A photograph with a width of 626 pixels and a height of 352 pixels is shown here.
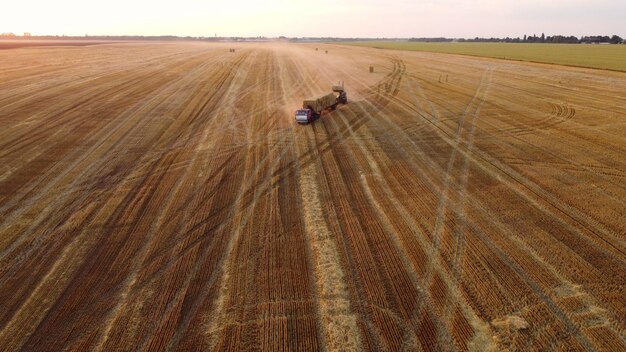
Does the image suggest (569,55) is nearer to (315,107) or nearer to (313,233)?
(315,107)

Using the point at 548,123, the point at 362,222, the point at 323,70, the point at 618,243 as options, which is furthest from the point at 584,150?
the point at 323,70

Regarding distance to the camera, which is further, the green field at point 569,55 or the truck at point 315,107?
the green field at point 569,55

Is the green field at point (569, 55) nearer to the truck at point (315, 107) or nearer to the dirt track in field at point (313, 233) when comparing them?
the dirt track in field at point (313, 233)

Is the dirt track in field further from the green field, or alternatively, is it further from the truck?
the green field

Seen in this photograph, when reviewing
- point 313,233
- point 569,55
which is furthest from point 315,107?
point 569,55

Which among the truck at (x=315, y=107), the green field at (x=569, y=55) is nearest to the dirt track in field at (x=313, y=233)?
the truck at (x=315, y=107)

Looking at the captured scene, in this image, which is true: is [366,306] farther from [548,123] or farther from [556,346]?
[548,123]

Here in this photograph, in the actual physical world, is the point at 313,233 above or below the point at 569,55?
below

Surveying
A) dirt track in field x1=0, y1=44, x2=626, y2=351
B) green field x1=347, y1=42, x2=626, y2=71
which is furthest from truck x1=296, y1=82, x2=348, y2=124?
green field x1=347, y1=42, x2=626, y2=71

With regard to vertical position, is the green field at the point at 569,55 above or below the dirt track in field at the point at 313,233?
above
